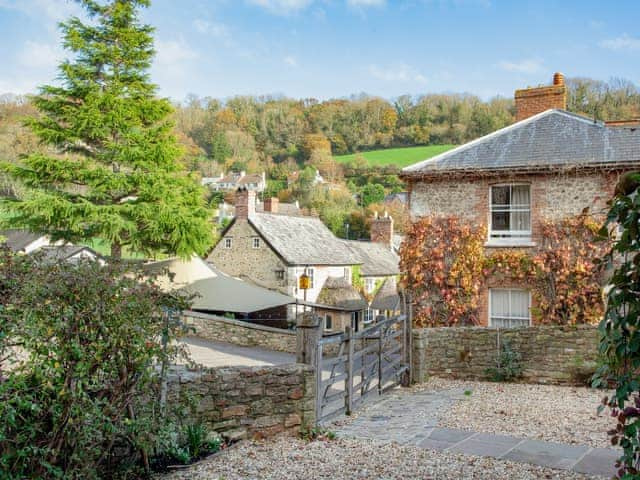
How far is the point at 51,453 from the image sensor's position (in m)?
4.43

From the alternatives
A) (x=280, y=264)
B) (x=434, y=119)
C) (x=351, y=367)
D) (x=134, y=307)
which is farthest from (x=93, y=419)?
(x=434, y=119)

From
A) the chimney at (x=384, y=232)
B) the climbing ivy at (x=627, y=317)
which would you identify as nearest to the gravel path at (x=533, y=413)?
the climbing ivy at (x=627, y=317)

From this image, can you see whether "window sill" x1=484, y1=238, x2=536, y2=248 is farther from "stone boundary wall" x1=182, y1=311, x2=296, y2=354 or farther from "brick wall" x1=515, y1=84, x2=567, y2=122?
"stone boundary wall" x1=182, y1=311, x2=296, y2=354

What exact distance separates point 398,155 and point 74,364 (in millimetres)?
79099

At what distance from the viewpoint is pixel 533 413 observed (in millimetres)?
9141

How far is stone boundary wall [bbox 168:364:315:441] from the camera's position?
6555 millimetres

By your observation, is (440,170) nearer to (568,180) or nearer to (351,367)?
(568,180)

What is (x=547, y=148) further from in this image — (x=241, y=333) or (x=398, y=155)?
(x=398, y=155)

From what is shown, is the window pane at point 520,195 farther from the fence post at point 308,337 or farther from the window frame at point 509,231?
the fence post at point 308,337

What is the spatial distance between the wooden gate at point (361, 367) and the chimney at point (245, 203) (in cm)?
1945


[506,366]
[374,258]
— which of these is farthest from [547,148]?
[374,258]

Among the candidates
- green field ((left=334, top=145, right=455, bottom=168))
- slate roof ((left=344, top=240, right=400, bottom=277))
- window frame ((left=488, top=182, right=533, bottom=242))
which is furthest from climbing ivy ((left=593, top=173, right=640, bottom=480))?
green field ((left=334, top=145, right=455, bottom=168))

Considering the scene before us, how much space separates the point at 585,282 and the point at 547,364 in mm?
3401

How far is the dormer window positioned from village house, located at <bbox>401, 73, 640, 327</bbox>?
0.03 m
